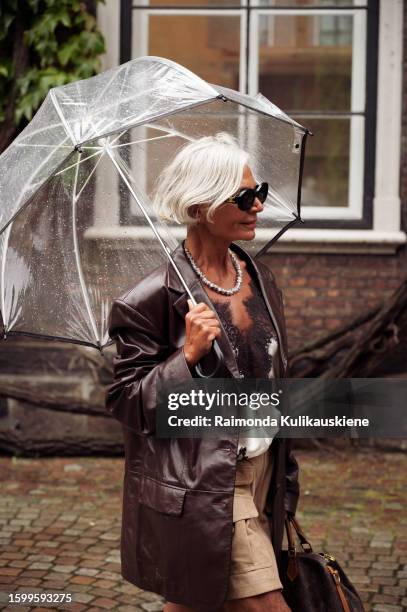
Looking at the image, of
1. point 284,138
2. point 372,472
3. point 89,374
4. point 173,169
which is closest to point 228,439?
point 173,169

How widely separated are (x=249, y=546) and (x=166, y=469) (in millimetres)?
312

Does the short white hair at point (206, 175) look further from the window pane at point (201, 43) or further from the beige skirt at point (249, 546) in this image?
the window pane at point (201, 43)

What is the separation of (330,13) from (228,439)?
16.9ft

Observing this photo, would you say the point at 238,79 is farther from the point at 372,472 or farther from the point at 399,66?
the point at 372,472

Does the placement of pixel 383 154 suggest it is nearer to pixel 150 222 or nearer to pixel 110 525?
pixel 110 525

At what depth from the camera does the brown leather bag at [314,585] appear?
298 centimetres

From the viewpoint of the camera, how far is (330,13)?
7191mm

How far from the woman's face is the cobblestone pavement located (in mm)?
2073

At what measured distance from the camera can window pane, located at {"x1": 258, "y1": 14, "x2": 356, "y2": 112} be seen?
7.25m

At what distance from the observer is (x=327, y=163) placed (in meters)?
7.43

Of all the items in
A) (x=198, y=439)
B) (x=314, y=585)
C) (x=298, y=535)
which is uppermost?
(x=198, y=439)

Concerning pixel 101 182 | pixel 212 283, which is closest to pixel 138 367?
pixel 212 283

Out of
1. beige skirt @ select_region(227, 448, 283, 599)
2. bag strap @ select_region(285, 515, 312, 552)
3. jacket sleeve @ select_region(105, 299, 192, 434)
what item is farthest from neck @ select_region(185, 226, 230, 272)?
bag strap @ select_region(285, 515, 312, 552)

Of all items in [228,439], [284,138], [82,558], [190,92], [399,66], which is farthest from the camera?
[399,66]
